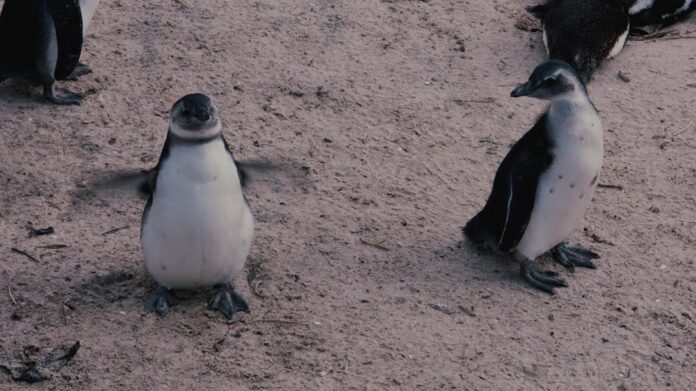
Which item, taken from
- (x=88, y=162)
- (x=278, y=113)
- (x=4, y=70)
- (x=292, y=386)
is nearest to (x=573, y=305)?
(x=292, y=386)

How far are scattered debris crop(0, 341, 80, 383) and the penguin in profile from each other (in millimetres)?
2022

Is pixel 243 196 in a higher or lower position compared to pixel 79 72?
higher

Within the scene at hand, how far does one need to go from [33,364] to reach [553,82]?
2.22 m

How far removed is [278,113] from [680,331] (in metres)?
2.32

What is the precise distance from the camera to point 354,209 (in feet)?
15.3

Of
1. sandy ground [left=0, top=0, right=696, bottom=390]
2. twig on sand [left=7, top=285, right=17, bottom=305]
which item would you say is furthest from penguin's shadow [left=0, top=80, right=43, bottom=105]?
twig on sand [left=7, top=285, right=17, bottom=305]

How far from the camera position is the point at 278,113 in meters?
5.37

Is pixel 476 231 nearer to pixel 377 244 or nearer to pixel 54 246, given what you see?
pixel 377 244

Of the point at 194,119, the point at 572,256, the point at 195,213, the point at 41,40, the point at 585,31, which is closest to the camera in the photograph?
the point at 194,119

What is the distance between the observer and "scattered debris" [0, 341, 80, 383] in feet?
11.5

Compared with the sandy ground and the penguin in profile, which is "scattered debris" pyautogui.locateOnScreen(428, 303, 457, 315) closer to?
the sandy ground

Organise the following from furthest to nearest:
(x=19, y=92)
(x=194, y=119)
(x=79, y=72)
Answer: (x=79, y=72)
(x=19, y=92)
(x=194, y=119)

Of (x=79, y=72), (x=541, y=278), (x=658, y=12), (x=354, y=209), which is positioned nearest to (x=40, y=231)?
(x=354, y=209)

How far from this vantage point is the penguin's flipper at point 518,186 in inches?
162
